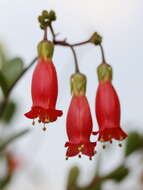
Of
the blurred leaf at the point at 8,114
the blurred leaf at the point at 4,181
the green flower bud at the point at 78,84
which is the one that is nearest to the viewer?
the green flower bud at the point at 78,84

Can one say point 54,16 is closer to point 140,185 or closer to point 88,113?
point 88,113

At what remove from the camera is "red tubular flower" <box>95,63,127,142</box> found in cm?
268

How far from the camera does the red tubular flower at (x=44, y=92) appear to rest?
2627 millimetres

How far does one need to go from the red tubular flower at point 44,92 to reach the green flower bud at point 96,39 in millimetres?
209

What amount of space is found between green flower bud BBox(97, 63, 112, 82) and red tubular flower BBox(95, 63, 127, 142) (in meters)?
0.04

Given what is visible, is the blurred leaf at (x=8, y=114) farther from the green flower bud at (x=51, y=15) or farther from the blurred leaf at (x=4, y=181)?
the green flower bud at (x=51, y=15)

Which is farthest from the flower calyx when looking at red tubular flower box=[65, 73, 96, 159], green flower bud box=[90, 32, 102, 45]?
red tubular flower box=[65, 73, 96, 159]

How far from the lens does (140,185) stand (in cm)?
404

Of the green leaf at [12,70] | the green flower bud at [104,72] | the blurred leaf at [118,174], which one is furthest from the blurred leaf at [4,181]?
the green flower bud at [104,72]

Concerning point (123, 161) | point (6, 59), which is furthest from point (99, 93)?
point (123, 161)

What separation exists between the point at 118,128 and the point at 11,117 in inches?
42.5

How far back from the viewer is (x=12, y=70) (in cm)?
282

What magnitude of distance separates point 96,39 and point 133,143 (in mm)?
1085

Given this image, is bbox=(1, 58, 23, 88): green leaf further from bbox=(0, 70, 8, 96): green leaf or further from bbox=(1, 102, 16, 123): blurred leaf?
bbox=(1, 102, 16, 123): blurred leaf
